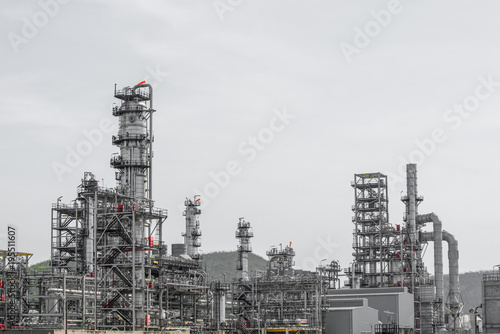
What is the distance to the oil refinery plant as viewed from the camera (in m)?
67.9

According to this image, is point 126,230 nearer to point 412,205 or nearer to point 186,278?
point 186,278

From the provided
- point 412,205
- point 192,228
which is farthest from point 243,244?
point 412,205

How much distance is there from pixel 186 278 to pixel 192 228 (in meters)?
30.5

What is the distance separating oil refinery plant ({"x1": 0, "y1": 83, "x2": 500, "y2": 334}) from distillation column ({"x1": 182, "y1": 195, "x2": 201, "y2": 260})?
0.16 m

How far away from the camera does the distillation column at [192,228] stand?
118 metres

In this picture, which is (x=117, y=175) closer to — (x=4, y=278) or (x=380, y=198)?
(x=4, y=278)

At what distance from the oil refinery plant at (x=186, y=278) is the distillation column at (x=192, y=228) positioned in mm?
163

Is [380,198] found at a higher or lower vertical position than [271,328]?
higher

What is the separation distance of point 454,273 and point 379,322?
22851 mm

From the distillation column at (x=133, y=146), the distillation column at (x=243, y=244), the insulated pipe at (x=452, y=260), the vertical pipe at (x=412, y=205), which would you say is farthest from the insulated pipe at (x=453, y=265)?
the distillation column at (x=133, y=146)

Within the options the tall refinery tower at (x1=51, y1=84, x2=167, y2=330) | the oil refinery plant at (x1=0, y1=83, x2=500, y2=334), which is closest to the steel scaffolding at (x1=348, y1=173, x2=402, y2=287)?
the oil refinery plant at (x1=0, y1=83, x2=500, y2=334)

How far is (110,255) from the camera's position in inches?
2675

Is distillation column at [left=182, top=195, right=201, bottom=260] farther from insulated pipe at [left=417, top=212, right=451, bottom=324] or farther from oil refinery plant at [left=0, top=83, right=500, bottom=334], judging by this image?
insulated pipe at [left=417, top=212, right=451, bottom=324]

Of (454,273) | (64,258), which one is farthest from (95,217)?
(454,273)
